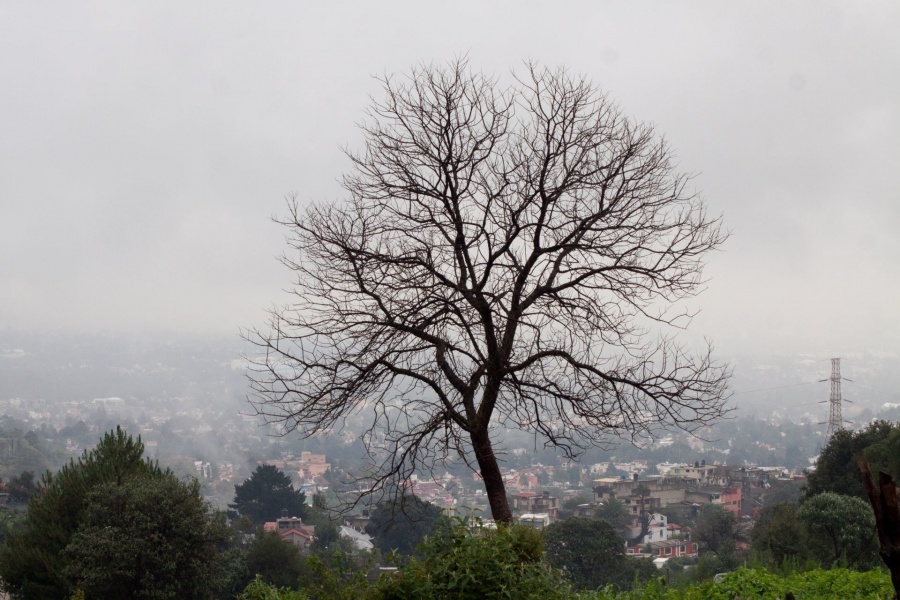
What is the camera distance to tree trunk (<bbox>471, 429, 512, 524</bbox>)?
825cm

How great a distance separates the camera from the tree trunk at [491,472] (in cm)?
825

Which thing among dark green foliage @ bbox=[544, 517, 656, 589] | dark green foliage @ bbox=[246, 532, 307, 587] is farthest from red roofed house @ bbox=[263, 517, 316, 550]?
dark green foliage @ bbox=[544, 517, 656, 589]

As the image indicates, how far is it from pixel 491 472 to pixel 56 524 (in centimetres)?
1398

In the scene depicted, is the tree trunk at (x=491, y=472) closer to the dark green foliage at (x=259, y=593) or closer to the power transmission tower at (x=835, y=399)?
the dark green foliage at (x=259, y=593)

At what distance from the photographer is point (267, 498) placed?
4625 centimetres

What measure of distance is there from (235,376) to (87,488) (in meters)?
144

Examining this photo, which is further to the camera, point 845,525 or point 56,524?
point 56,524

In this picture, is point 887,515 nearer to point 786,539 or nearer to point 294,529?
point 786,539

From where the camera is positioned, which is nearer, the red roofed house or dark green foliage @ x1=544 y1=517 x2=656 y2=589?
dark green foliage @ x1=544 y1=517 x2=656 y2=589

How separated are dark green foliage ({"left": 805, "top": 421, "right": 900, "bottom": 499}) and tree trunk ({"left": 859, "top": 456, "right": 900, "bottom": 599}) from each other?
23576mm

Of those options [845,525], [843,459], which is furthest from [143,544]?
[843,459]

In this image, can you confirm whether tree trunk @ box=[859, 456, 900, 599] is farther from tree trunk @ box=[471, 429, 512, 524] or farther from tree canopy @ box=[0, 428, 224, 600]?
tree canopy @ box=[0, 428, 224, 600]

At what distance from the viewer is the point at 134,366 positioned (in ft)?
602

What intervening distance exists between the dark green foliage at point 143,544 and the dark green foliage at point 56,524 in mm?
621
